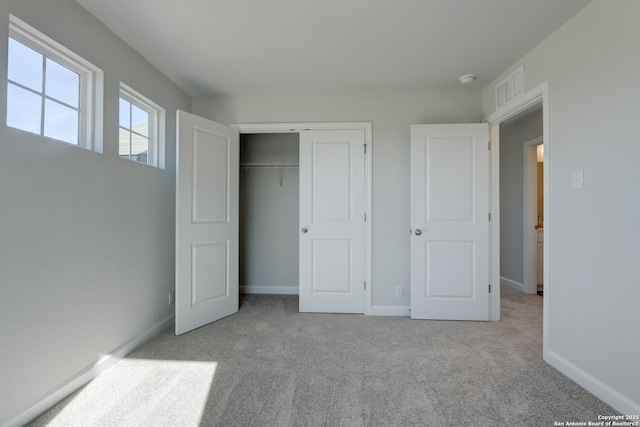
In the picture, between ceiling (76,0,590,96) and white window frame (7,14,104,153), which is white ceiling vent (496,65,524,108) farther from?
white window frame (7,14,104,153)

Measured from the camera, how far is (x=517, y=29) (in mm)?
2055

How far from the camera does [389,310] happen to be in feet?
10.3

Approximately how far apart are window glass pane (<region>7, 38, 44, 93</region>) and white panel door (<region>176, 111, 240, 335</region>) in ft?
3.16

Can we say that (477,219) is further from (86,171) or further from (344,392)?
(86,171)

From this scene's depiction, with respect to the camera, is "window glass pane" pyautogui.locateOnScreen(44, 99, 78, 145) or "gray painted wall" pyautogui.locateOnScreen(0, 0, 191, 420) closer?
"gray painted wall" pyautogui.locateOnScreen(0, 0, 191, 420)

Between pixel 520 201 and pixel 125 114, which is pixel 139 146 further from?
pixel 520 201

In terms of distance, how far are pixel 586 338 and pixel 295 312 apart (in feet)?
7.81

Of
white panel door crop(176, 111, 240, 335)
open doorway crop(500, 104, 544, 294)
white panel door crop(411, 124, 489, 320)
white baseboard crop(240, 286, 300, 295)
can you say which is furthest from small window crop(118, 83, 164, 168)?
open doorway crop(500, 104, 544, 294)

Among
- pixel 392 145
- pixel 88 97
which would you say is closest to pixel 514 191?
pixel 392 145

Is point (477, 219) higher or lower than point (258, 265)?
higher

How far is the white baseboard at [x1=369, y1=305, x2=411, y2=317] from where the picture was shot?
3119mm

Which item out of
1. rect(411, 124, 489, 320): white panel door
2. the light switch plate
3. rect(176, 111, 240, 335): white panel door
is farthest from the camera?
rect(411, 124, 489, 320): white panel door

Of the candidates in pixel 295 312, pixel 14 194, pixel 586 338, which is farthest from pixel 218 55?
pixel 586 338

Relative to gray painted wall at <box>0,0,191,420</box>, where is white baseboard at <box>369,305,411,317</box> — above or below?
below
